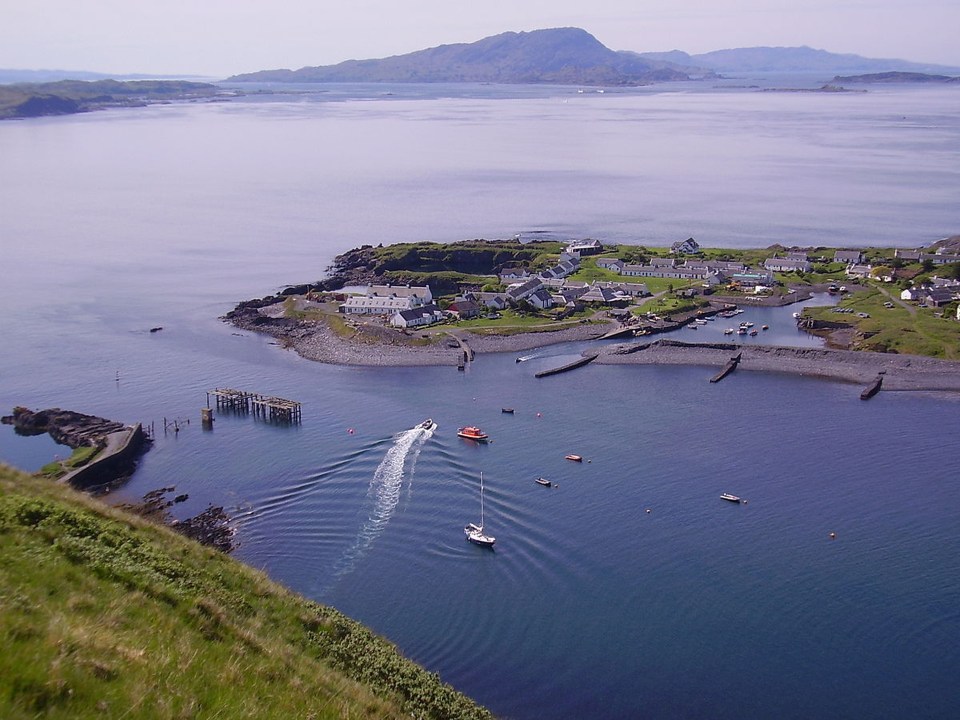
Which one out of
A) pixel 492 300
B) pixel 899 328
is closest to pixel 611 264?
pixel 492 300

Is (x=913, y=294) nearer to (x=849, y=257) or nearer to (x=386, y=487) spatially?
(x=849, y=257)

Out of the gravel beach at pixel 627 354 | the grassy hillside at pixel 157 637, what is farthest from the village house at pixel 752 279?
the grassy hillside at pixel 157 637

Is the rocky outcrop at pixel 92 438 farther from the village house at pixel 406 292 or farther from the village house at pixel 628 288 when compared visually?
the village house at pixel 628 288

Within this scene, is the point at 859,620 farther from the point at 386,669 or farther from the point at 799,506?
the point at 386,669

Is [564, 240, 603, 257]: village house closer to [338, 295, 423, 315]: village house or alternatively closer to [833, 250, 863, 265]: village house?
[833, 250, 863, 265]: village house

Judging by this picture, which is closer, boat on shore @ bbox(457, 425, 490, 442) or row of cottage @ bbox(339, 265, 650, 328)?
boat on shore @ bbox(457, 425, 490, 442)

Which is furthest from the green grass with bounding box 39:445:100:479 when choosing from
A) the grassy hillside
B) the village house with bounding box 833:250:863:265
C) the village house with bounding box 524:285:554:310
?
the village house with bounding box 833:250:863:265
